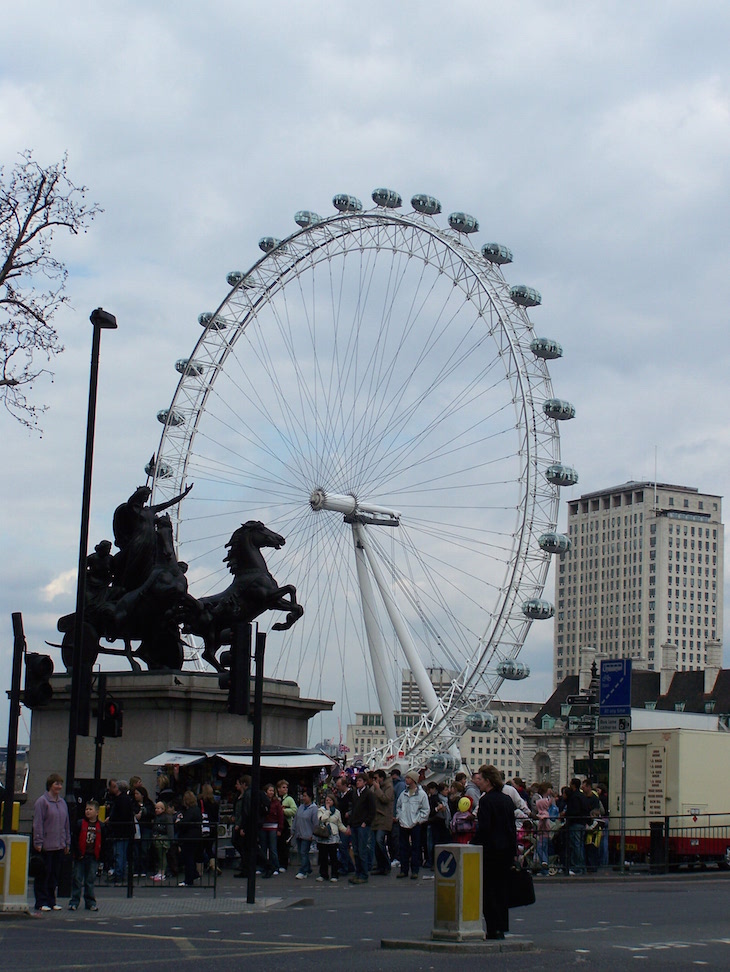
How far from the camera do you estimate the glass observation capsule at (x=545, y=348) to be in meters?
47.0

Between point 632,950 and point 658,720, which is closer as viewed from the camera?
point 632,950

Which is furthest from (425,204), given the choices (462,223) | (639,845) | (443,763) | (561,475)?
(639,845)

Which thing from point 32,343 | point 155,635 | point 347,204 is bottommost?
point 155,635

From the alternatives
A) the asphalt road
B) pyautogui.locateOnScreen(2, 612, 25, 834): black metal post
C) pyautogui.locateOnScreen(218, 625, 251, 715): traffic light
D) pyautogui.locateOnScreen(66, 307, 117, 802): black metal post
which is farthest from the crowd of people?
pyautogui.locateOnScreen(218, 625, 251, 715): traffic light

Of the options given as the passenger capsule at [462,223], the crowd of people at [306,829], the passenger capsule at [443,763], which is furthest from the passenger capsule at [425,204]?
the crowd of people at [306,829]

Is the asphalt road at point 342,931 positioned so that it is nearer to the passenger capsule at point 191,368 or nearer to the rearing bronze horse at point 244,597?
the rearing bronze horse at point 244,597

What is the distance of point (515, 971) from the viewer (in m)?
11.3

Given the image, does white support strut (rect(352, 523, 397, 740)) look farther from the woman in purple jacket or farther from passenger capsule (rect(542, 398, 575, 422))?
the woman in purple jacket

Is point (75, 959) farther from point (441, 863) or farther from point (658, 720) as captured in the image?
point (658, 720)

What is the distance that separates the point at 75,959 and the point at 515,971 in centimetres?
348

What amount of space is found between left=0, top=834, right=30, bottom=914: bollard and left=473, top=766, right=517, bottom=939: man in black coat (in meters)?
5.19

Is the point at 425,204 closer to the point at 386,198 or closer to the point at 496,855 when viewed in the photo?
the point at 386,198

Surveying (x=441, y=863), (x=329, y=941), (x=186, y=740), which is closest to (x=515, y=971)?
(x=441, y=863)

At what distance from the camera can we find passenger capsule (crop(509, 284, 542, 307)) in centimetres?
4741
